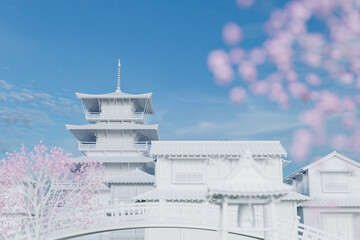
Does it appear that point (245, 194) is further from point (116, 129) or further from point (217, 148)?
point (116, 129)

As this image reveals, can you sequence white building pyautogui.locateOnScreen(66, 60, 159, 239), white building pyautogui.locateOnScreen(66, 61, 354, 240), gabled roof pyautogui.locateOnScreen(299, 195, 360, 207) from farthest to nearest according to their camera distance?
1. white building pyautogui.locateOnScreen(66, 60, 159, 239)
2. gabled roof pyautogui.locateOnScreen(299, 195, 360, 207)
3. white building pyautogui.locateOnScreen(66, 61, 354, 240)

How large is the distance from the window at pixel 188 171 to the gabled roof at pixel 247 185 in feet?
38.4

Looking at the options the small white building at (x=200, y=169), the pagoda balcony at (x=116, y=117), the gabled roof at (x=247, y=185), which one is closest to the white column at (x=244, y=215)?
the gabled roof at (x=247, y=185)

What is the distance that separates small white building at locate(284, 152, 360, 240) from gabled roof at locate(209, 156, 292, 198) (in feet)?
43.2

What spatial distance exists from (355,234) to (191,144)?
11.8m

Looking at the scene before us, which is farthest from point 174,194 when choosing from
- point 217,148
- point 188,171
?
point 217,148

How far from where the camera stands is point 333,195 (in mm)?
26266

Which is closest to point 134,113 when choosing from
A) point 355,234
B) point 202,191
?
point 202,191

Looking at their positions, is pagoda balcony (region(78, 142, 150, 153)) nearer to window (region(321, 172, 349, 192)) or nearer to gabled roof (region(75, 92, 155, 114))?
gabled roof (region(75, 92, 155, 114))

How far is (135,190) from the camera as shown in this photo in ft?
100

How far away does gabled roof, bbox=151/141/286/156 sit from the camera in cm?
2553

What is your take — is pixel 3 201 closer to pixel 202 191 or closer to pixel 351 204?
pixel 202 191

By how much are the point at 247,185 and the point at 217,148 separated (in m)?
12.7

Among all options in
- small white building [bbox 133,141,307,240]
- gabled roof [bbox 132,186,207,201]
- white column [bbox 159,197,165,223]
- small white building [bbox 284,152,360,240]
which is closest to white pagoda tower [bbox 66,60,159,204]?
small white building [bbox 133,141,307,240]
